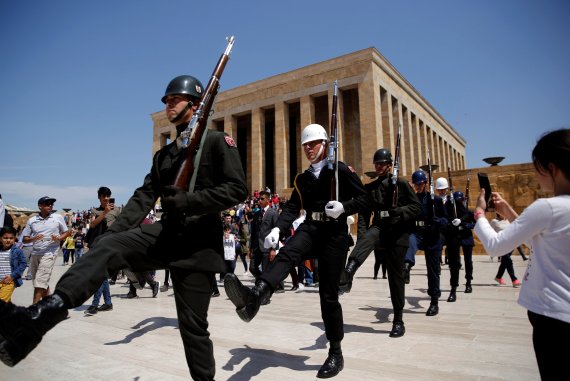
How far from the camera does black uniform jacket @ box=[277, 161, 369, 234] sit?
383 cm

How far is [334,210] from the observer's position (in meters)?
3.48

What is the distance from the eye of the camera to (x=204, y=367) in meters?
2.39

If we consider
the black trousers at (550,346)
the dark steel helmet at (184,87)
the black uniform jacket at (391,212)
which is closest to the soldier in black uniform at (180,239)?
the dark steel helmet at (184,87)

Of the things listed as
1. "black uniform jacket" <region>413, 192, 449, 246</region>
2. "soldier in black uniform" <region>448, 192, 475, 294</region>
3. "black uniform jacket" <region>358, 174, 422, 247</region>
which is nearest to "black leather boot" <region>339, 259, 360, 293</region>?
"black uniform jacket" <region>358, 174, 422, 247</region>

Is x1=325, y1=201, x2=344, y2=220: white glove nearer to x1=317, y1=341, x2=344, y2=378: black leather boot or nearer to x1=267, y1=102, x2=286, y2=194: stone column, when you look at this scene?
x1=317, y1=341, x2=344, y2=378: black leather boot

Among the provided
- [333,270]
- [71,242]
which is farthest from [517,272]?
[71,242]

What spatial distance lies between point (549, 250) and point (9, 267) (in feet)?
24.1

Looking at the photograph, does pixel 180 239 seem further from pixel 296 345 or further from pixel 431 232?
pixel 431 232

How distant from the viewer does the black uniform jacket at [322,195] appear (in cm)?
383

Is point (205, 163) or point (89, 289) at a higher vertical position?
point (205, 163)

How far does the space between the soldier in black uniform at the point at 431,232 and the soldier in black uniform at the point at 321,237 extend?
2668 mm

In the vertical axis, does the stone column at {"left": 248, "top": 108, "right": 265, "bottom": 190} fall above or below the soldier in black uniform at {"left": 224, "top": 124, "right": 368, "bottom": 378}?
above

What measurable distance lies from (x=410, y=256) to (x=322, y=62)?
26294mm

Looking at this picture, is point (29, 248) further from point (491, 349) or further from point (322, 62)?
point (322, 62)
